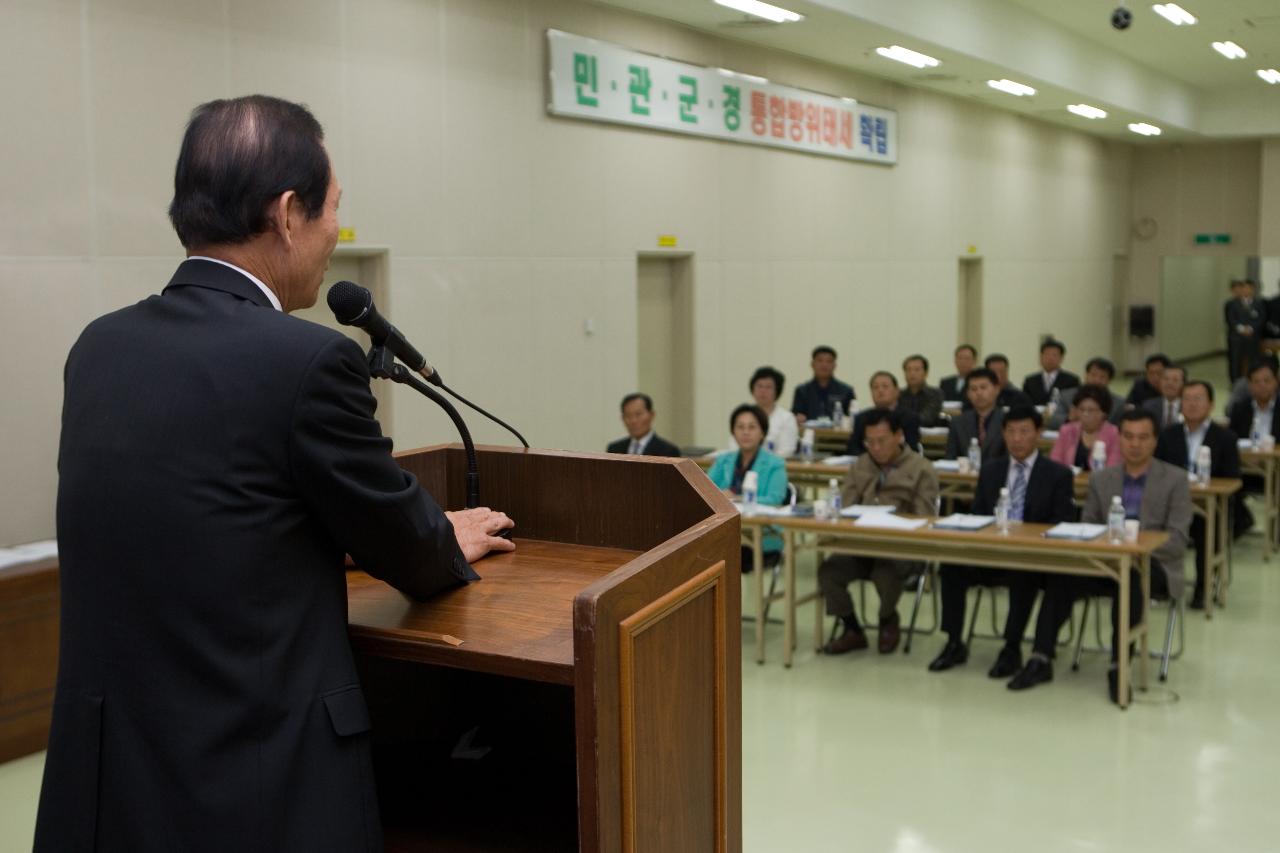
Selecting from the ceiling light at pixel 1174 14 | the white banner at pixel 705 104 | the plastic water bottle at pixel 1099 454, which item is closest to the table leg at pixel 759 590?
the plastic water bottle at pixel 1099 454

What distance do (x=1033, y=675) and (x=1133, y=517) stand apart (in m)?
1.07

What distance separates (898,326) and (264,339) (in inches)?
536

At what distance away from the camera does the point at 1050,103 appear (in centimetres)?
1598

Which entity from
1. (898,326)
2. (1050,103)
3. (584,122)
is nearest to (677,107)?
(584,122)

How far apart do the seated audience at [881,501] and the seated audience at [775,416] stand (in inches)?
76.9

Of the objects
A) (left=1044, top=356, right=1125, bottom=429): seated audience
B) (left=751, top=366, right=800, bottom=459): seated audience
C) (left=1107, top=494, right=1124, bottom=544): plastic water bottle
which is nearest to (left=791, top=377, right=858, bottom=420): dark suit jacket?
(left=751, top=366, right=800, bottom=459): seated audience

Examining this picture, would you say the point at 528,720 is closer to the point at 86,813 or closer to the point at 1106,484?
the point at 86,813

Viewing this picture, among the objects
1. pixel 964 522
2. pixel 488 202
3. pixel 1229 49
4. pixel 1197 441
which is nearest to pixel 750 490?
pixel 964 522

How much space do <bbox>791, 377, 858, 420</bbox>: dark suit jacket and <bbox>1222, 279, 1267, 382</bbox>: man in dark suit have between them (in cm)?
1019

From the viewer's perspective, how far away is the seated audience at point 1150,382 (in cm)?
1044

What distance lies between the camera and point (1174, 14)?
1319cm

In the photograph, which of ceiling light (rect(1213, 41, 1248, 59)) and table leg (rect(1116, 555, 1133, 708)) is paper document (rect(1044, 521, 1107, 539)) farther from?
ceiling light (rect(1213, 41, 1248, 59))

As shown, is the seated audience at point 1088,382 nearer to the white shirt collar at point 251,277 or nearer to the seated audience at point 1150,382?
the seated audience at point 1150,382

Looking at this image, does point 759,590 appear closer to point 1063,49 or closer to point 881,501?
point 881,501
